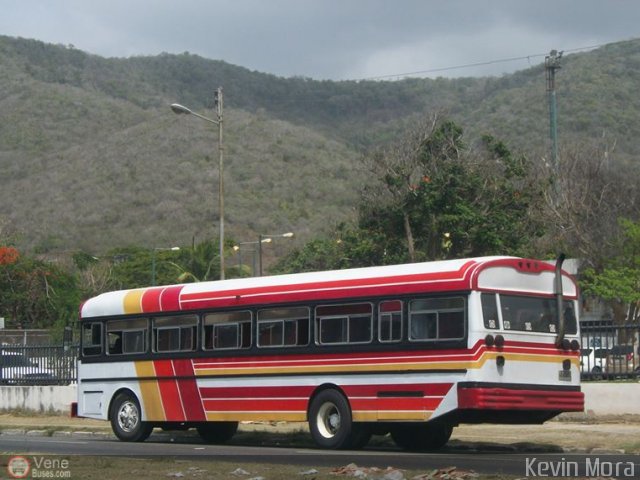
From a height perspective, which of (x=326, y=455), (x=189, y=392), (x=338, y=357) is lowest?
(x=326, y=455)

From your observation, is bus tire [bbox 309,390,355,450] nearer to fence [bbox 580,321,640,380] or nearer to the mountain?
fence [bbox 580,321,640,380]

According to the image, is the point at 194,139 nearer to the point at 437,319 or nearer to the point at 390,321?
the point at 390,321

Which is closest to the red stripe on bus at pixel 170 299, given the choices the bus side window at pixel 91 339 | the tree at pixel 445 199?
the bus side window at pixel 91 339

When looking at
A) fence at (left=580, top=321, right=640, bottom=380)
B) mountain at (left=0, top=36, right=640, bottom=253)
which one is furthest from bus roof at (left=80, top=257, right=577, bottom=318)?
mountain at (left=0, top=36, right=640, bottom=253)

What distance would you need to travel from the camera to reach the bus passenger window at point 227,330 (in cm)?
2323

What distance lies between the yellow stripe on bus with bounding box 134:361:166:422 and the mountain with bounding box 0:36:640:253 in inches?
1907

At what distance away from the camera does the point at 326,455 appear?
1986 centimetres

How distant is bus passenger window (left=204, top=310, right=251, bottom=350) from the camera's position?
23234 mm

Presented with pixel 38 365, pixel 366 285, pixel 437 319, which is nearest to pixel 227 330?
pixel 366 285

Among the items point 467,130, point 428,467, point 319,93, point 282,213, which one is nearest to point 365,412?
point 428,467

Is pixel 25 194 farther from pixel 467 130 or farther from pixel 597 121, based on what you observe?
pixel 597 121

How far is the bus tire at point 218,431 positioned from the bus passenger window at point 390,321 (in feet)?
18.0

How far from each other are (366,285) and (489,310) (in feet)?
7.53

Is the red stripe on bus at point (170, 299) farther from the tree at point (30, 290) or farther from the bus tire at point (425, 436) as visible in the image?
the tree at point (30, 290)
